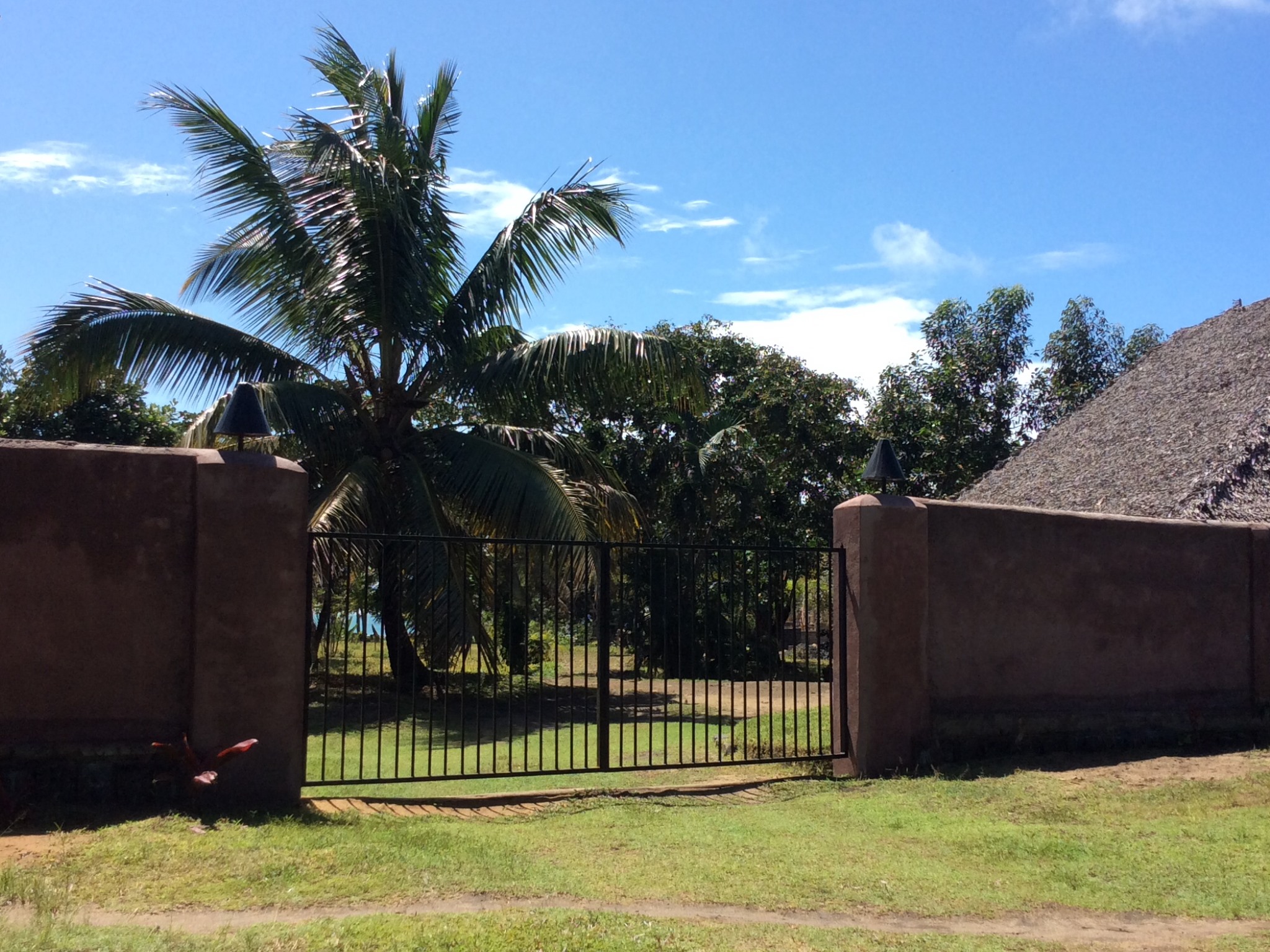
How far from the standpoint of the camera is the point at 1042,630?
927cm

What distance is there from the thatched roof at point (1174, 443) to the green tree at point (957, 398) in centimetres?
597

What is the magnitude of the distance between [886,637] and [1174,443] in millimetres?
7141

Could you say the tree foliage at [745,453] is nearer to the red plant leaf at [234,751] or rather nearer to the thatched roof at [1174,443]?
the thatched roof at [1174,443]

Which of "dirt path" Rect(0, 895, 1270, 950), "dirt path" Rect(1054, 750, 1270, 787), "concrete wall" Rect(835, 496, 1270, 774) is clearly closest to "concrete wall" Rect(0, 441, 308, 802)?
"dirt path" Rect(0, 895, 1270, 950)

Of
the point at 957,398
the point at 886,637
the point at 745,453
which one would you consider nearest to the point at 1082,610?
the point at 886,637

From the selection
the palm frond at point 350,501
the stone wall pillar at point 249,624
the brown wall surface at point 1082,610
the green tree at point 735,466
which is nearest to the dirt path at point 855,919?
the stone wall pillar at point 249,624

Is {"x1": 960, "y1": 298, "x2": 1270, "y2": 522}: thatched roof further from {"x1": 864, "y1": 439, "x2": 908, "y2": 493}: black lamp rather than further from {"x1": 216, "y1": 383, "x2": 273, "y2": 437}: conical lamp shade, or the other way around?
{"x1": 216, "y1": 383, "x2": 273, "y2": 437}: conical lamp shade

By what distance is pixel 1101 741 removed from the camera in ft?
30.9

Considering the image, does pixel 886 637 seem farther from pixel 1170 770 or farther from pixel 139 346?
pixel 139 346

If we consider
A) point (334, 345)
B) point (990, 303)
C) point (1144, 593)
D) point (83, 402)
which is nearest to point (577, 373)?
point (334, 345)

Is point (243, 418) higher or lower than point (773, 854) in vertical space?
higher

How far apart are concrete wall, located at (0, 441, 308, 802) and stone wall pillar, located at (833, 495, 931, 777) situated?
4211mm

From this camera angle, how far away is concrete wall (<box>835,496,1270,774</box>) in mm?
8594

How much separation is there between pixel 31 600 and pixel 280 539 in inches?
57.5
